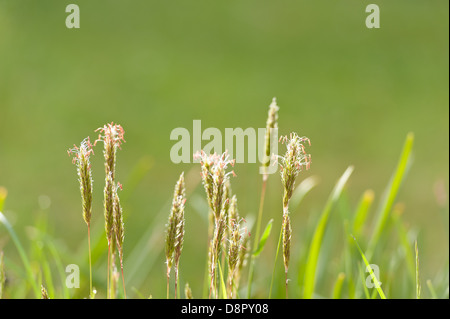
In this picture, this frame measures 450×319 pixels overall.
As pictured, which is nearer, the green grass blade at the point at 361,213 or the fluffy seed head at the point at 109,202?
the fluffy seed head at the point at 109,202

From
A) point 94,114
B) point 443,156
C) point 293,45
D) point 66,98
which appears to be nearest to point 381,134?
point 443,156

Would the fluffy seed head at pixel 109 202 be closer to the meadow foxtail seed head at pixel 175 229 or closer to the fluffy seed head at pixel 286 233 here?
the meadow foxtail seed head at pixel 175 229

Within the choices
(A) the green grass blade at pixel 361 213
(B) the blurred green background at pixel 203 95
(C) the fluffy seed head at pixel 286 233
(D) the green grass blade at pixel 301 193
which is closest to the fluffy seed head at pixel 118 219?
(C) the fluffy seed head at pixel 286 233

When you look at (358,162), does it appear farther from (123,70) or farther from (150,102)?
(123,70)

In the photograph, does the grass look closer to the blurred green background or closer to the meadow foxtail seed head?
the meadow foxtail seed head

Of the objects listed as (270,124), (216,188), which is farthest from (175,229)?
(270,124)

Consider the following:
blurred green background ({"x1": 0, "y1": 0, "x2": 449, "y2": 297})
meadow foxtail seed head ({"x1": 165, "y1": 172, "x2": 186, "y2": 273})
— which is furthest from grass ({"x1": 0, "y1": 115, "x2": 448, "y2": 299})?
blurred green background ({"x1": 0, "y1": 0, "x2": 449, "y2": 297})

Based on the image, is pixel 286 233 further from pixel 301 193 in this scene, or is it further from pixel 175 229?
pixel 301 193

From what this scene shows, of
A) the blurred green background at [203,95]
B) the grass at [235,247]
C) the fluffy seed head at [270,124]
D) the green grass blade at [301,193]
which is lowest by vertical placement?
the grass at [235,247]

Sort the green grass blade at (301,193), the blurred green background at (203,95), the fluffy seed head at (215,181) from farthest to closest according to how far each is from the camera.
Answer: the blurred green background at (203,95), the green grass blade at (301,193), the fluffy seed head at (215,181)
